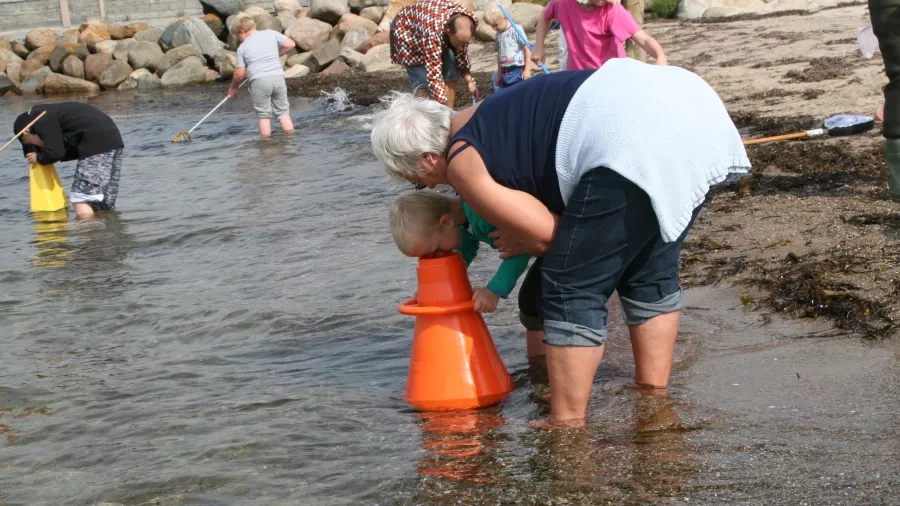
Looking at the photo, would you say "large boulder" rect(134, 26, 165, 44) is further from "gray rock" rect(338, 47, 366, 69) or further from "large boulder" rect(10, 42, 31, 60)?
"gray rock" rect(338, 47, 366, 69)

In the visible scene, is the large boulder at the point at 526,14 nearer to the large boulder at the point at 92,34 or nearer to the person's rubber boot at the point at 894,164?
the large boulder at the point at 92,34

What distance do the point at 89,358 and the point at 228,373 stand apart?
0.87m

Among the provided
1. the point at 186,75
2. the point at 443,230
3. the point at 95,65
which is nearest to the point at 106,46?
the point at 95,65

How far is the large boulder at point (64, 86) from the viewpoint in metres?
24.3

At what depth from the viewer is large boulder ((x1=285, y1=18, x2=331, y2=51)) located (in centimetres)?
2355

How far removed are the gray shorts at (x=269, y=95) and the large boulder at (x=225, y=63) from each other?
1019 cm

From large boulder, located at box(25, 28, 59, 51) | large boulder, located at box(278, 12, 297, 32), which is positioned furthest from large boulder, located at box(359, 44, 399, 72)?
large boulder, located at box(25, 28, 59, 51)

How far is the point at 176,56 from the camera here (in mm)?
24672

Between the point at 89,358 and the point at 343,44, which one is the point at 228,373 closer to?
the point at 89,358

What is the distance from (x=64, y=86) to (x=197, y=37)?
333 cm

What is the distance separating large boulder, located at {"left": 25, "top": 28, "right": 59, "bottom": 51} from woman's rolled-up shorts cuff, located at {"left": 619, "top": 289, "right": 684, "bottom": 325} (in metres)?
26.9

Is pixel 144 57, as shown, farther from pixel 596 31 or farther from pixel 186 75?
pixel 596 31

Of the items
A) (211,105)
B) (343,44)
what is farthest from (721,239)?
(343,44)

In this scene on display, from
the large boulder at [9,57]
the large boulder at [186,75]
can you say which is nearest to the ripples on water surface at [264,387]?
the large boulder at [186,75]
